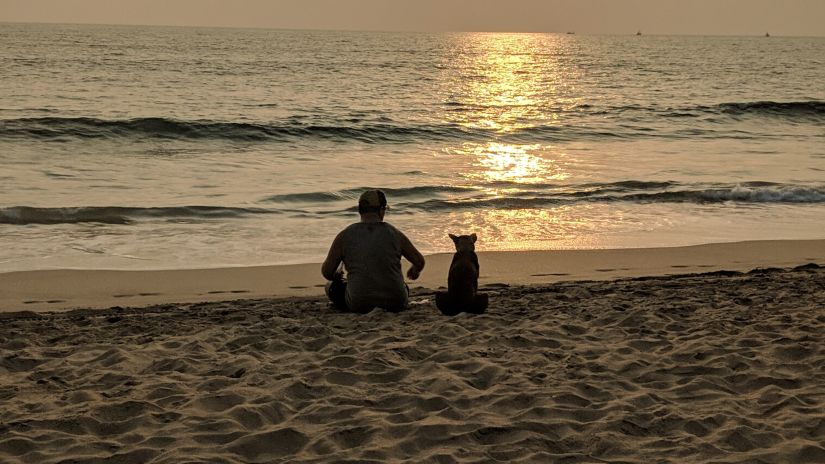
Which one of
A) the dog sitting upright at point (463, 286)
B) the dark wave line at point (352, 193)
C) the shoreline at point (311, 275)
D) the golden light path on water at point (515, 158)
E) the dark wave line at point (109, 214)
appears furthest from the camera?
the dark wave line at point (352, 193)

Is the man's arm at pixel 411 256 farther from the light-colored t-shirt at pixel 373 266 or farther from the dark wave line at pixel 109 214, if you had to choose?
the dark wave line at pixel 109 214

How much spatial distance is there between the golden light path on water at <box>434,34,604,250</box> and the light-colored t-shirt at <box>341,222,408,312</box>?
4.02 meters

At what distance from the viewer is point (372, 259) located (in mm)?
7113

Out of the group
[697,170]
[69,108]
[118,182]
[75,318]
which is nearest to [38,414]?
[75,318]

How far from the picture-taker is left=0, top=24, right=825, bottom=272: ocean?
39.0 ft

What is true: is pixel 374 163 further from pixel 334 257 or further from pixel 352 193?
pixel 334 257

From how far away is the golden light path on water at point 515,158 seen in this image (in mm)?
12289

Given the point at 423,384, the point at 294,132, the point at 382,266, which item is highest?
the point at 294,132

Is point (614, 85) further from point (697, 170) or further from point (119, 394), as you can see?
point (119, 394)

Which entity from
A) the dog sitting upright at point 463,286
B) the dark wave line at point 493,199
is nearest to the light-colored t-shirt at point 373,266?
the dog sitting upright at point 463,286

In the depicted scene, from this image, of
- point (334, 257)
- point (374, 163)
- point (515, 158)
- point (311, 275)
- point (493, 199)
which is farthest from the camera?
point (515, 158)

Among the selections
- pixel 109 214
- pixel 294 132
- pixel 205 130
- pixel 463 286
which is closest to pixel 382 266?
pixel 463 286

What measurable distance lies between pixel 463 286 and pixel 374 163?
13.2 meters

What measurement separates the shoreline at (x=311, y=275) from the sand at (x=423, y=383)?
0.81 meters
